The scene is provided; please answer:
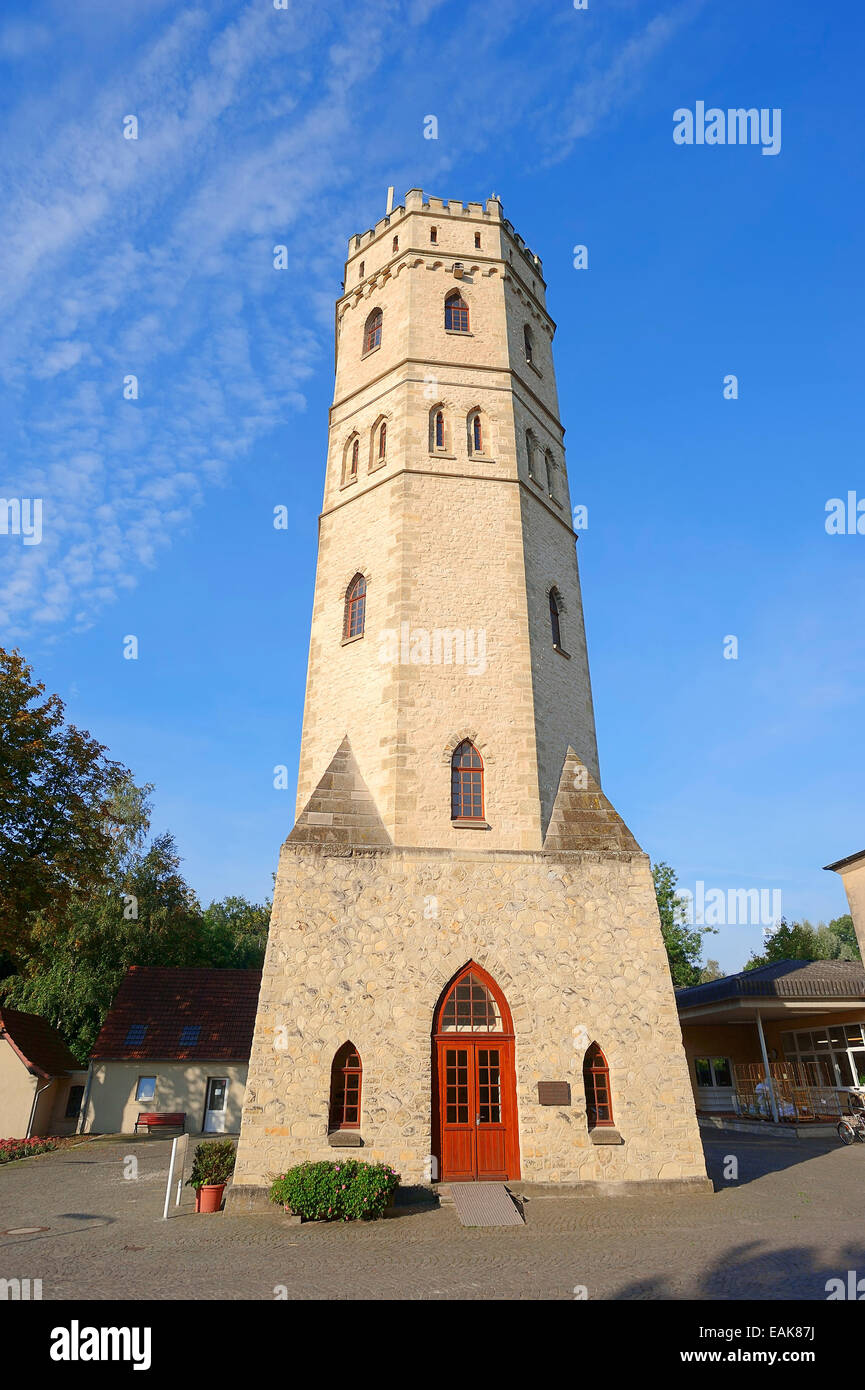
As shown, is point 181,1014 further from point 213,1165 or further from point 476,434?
point 476,434

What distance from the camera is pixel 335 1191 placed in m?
11.6

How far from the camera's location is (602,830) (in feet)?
51.7

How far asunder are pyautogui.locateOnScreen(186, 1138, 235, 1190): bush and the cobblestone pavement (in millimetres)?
520

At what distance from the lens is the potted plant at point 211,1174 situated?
41.7 ft

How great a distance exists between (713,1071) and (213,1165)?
75.4 ft

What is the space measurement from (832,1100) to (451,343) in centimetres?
2534

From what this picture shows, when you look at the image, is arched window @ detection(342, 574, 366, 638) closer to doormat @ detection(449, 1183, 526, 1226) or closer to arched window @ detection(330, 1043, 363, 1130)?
arched window @ detection(330, 1043, 363, 1130)

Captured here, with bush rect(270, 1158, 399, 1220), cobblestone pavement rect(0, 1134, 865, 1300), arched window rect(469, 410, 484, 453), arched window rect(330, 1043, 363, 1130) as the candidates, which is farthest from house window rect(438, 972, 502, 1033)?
arched window rect(469, 410, 484, 453)

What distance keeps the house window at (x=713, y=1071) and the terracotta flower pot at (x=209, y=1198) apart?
22.7 m

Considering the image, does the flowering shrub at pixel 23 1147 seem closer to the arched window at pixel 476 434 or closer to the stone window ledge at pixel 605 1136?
the stone window ledge at pixel 605 1136

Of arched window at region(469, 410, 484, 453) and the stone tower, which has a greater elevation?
arched window at region(469, 410, 484, 453)

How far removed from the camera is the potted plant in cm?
1272

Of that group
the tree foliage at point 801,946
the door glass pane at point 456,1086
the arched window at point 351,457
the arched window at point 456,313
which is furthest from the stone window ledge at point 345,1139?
the tree foliage at point 801,946
